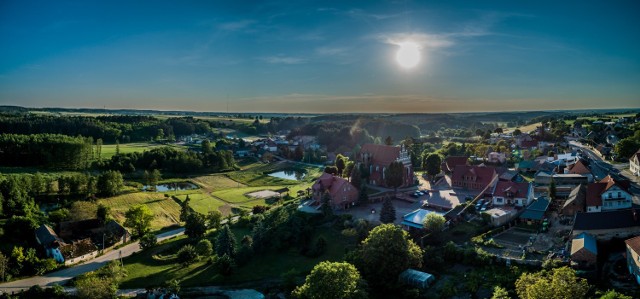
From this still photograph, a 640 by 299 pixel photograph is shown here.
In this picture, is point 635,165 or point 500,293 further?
point 635,165

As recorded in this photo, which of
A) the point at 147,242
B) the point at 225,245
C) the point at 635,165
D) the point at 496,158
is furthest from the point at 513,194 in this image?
the point at 147,242

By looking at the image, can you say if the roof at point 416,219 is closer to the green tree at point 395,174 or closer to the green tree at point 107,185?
the green tree at point 395,174

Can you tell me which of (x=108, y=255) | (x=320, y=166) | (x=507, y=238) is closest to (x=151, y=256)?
(x=108, y=255)

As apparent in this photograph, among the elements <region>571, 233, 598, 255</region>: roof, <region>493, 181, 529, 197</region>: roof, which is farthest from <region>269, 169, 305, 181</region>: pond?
<region>571, 233, 598, 255</region>: roof

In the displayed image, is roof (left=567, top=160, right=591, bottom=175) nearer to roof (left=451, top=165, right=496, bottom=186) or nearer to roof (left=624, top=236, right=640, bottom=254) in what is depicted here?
roof (left=451, top=165, right=496, bottom=186)

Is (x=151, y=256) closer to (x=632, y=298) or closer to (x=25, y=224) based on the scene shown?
(x=25, y=224)

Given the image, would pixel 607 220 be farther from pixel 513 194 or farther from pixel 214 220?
pixel 214 220
